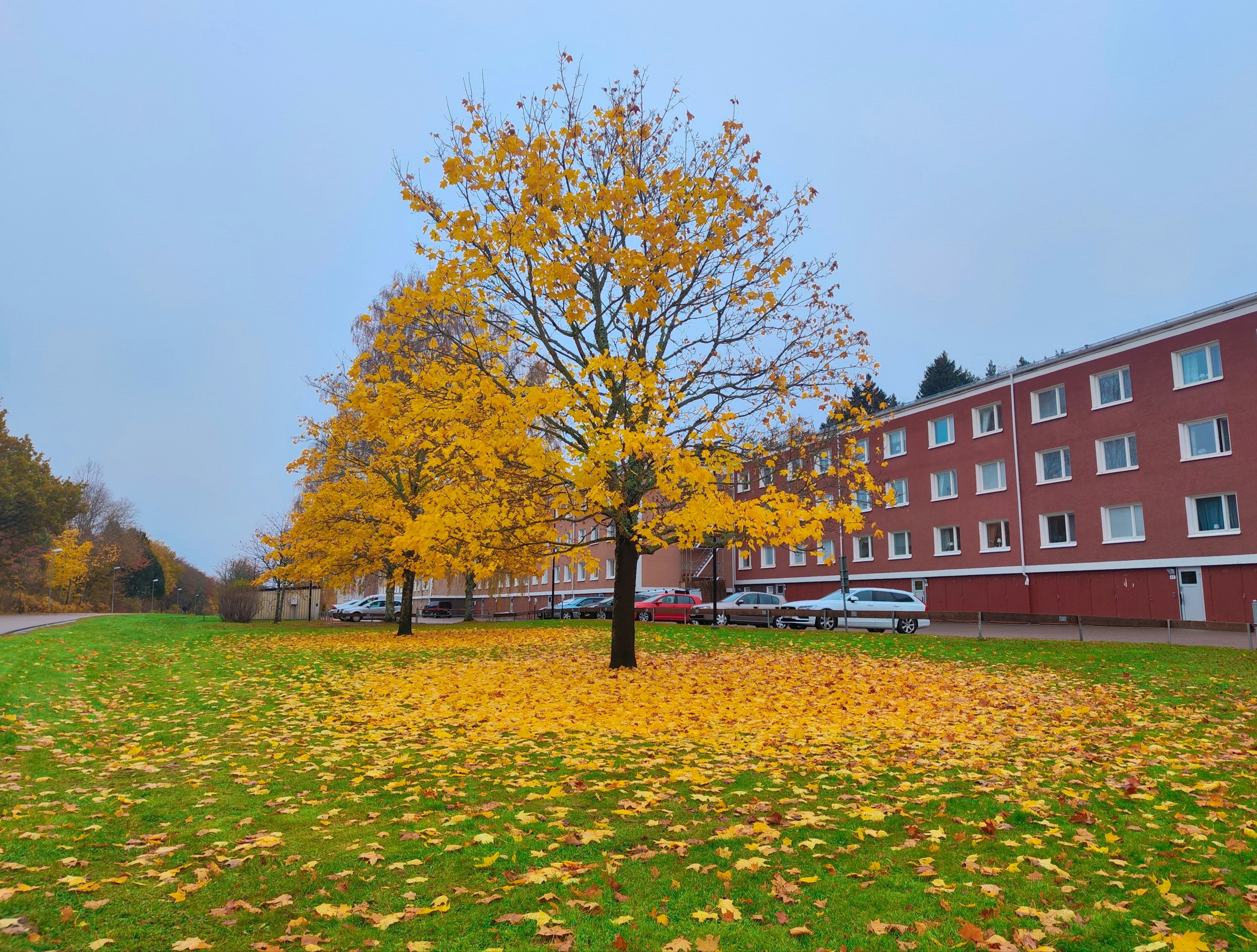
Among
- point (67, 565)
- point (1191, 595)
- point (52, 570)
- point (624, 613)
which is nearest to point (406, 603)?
point (624, 613)

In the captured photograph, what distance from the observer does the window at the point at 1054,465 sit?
3662cm

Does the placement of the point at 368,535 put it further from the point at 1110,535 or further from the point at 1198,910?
the point at 1110,535

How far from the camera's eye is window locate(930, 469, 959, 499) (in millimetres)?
42219

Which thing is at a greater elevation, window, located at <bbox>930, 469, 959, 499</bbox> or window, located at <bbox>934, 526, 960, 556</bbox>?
window, located at <bbox>930, 469, 959, 499</bbox>

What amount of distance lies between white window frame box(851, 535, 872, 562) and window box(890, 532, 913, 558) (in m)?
1.36

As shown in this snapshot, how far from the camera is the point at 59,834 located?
5.45 metres

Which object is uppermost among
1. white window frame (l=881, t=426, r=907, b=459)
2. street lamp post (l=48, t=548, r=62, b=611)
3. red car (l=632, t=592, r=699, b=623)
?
white window frame (l=881, t=426, r=907, b=459)

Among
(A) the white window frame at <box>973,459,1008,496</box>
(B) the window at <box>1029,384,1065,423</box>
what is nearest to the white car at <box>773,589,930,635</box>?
(A) the white window frame at <box>973,459,1008,496</box>

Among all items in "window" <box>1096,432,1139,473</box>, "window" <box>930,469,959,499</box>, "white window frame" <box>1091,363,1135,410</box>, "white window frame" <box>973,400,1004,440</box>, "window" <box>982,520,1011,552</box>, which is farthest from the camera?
"window" <box>930,469,959,499</box>

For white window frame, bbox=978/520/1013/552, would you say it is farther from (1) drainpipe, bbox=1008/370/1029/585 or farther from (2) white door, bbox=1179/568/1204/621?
(2) white door, bbox=1179/568/1204/621

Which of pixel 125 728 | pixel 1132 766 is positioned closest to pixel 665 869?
pixel 1132 766

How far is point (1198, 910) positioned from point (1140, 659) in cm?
1510

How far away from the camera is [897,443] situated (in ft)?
151

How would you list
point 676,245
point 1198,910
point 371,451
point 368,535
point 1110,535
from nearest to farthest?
point 1198,910
point 676,245
point 368,535
point 371,451
point 1110,535
